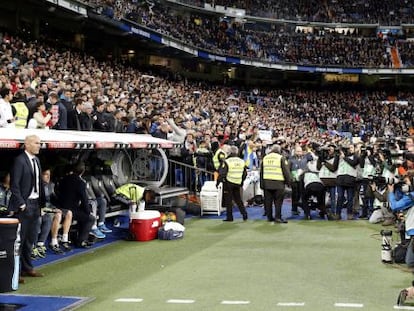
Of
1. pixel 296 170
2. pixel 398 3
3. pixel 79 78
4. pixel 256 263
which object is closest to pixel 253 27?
pixel 398 3

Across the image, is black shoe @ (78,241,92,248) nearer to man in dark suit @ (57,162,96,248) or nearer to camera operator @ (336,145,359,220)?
man in dark suit @ (57,162,96,248)

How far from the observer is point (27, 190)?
313 inches

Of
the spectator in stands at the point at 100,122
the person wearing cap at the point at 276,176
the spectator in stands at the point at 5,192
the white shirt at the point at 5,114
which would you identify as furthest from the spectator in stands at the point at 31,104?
the person wearing cap at the point at 276,176

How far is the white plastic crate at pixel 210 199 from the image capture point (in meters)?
15.8

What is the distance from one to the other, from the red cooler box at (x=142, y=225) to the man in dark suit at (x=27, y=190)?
354 cm

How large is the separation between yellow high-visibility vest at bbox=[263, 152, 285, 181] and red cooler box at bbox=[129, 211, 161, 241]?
3.38 metres

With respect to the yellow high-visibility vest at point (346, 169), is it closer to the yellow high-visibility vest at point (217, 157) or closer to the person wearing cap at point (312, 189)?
the person wearing cap at point (312, 189)

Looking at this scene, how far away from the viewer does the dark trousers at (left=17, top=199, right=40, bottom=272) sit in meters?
8.02

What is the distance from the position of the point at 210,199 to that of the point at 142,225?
13.9 ft

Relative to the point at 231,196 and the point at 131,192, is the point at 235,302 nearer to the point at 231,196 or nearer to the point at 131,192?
the point at 131,192

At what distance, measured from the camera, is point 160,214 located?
1270 cm

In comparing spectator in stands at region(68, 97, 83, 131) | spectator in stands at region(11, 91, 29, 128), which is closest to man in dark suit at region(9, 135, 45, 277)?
spectator in stands at region(11, 91, 29, 128)

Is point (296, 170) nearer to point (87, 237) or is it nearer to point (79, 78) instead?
point (87, 237)

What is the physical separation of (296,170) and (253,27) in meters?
36.9
